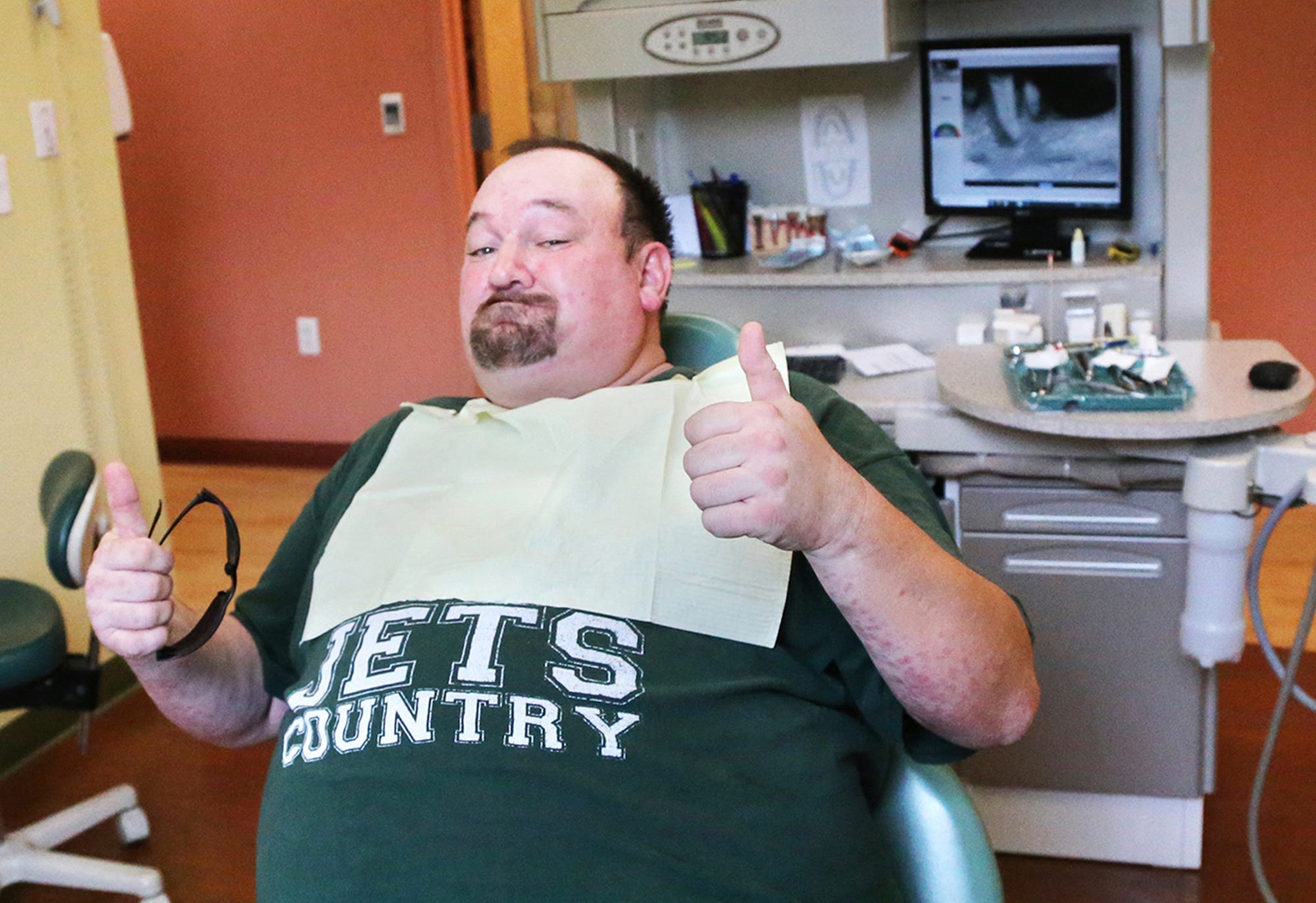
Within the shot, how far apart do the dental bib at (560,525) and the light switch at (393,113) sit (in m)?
3.03

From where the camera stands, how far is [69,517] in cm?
193

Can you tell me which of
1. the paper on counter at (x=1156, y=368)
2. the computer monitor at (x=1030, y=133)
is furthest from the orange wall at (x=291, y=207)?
the paper on counter at (x=1156, y=368)

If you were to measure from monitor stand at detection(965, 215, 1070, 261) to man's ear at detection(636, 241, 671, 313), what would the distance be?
1.23 metres

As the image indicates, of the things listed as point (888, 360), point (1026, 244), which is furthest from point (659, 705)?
point (1026, 244)

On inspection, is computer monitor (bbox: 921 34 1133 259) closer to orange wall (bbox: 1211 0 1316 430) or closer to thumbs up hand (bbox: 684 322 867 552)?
orange wall (bbox: 1211 0 1316 430)

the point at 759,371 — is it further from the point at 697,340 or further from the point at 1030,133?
the point at 1030,133

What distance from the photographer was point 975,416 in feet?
6.45

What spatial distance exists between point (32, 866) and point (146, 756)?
1.80ft

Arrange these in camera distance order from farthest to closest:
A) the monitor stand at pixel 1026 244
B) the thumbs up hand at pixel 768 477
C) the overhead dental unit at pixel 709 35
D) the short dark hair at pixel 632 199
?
the monitor stand at pixel 1026 244
the overhead dental unit at pixel 709 35
the short dark hair at pixel 632 199
the thumbs up hand at pixel 768 477

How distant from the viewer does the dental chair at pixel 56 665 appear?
194 centimetres

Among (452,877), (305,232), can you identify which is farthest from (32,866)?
(305,232)

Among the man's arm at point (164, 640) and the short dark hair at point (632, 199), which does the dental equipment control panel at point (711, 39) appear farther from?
the man's arm at point (164, 640)

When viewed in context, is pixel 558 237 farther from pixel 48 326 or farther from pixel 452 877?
pixel 48 326

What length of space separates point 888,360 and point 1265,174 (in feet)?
5.43
